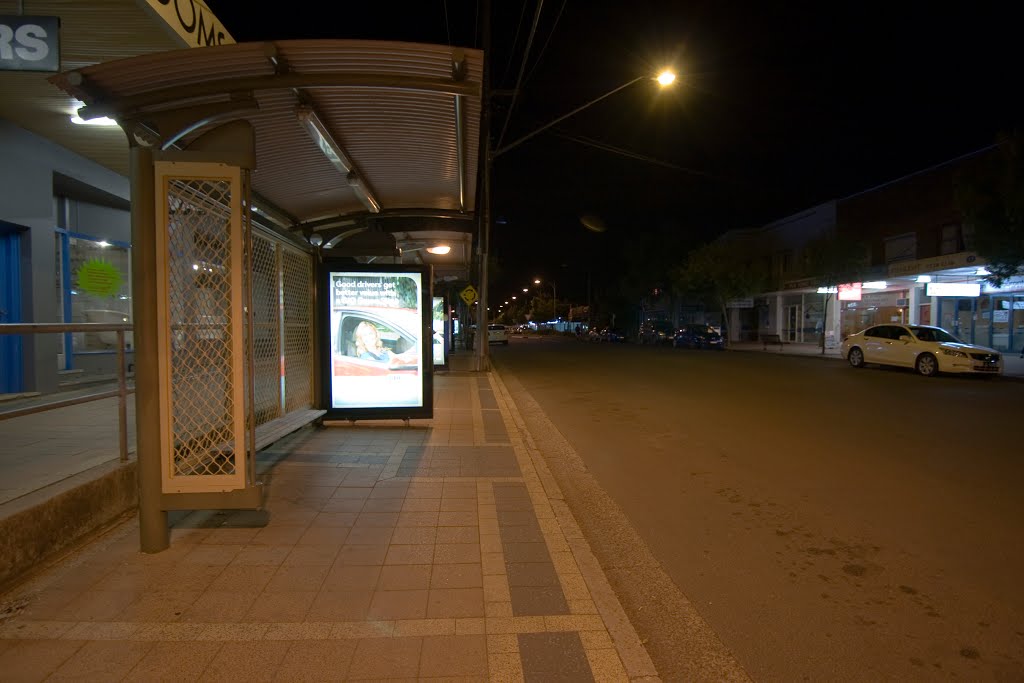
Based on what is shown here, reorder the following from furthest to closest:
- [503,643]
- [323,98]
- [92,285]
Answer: [92,285]
[323,98]
[503,643]

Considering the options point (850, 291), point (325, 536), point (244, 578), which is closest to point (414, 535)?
point (325, 536)

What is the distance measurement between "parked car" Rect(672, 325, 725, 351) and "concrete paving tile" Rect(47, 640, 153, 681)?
117 ft

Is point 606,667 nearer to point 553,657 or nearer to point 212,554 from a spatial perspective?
point 553,657

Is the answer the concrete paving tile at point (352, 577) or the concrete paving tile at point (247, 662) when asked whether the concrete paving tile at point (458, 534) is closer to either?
the concrete paving tile at point (352, 577)

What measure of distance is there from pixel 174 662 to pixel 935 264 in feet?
87.1

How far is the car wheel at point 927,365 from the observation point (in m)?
17.0

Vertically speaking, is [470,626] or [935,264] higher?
[935,264]

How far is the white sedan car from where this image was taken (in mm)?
16234

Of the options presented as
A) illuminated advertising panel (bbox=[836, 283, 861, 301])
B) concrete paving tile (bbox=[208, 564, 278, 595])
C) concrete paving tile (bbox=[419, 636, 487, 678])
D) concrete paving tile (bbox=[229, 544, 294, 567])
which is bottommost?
concrete paving tile (bbox=[419, 636, 487, 678])

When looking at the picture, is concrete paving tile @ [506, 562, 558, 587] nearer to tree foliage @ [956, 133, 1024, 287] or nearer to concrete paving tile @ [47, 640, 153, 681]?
concrete paving tile @ [47, 640, 153, 681]

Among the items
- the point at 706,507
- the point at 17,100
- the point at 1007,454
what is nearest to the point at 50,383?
the point at 17,100

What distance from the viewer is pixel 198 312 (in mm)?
4504

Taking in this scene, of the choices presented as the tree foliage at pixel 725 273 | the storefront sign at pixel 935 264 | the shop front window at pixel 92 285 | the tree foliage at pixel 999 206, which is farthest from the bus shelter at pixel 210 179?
the tree foliage at pixel 725 273

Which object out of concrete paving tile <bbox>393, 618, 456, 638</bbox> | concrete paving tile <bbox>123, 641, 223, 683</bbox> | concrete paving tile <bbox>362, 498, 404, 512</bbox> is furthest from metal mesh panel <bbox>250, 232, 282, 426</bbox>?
concrete paving tile <bbox>393, 618, 456, 638</bbox>
